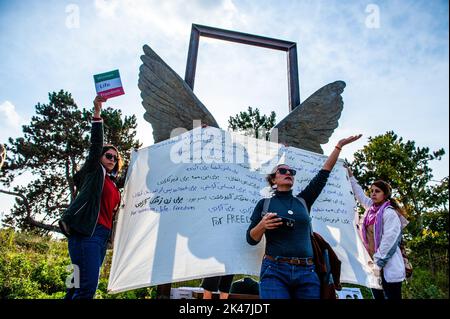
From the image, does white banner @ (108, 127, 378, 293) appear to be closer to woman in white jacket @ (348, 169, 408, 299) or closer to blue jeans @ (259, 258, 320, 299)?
woman in white jacket @ (348, 169, 408, 299)

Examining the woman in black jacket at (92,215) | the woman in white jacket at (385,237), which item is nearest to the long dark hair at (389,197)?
the woman in white jacket at (385,237)

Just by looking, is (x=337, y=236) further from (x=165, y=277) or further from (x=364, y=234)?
(x=165, y=277)

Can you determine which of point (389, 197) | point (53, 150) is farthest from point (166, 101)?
point (53, 150)

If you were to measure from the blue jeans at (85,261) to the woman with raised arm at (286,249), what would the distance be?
117cm

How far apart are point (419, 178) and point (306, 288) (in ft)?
60.3

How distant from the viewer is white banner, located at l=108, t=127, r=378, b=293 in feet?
8.16

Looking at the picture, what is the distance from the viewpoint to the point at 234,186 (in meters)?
2.89

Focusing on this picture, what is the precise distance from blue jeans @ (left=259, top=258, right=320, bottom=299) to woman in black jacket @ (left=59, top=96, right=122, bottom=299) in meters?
1.28

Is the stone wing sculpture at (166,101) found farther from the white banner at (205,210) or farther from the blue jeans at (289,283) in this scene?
the blue jeans at (289,283)

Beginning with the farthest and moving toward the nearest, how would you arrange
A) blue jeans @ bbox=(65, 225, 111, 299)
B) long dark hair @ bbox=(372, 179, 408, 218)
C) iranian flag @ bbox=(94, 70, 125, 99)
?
1. long dark hair @ bbox=(372, 179, 408, 218)
2. iranian flag @ bbox=(94, 70, 125, 99)
3. blue jeans @ bbox=(65, 225, 111, 299)

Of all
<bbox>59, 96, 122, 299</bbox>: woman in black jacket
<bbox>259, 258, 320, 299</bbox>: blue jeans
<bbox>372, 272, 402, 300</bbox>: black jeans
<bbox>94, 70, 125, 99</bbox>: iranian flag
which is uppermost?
<bbox>94, 70, 125, 99</bbox>: iranian flag

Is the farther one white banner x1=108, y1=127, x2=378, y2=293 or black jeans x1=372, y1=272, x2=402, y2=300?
black jeans x1=372, y1=272, x2=402, y2=300

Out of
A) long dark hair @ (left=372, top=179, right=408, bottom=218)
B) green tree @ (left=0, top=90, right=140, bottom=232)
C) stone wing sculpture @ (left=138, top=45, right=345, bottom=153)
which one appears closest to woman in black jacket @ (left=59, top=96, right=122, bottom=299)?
stone wing sculpture @ (left=138, top=45, right=345, bottom=153)

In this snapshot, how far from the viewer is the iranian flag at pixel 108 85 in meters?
2.67
